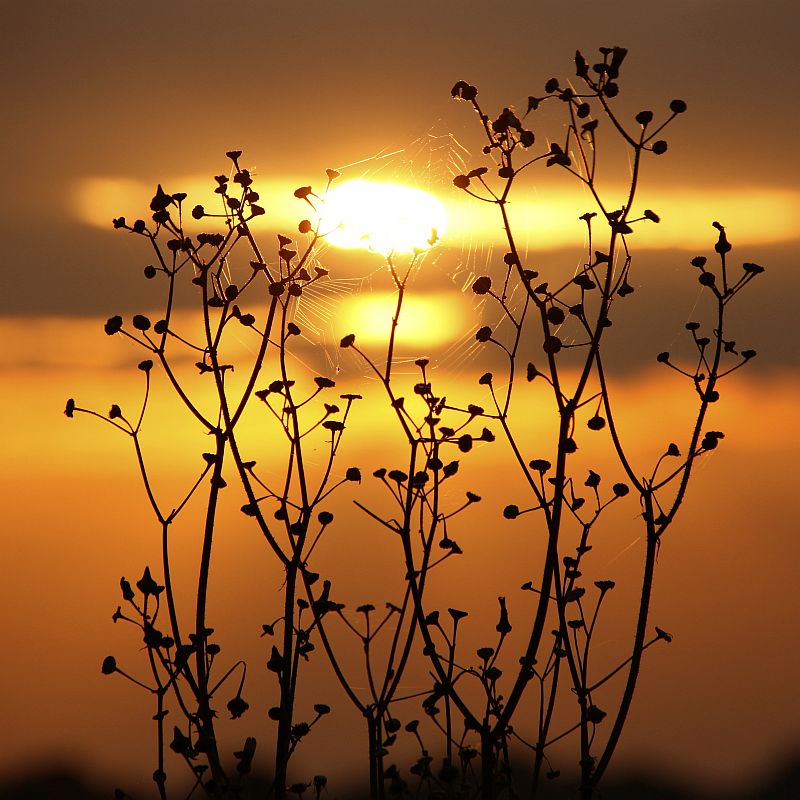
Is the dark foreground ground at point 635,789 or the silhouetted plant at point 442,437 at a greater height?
the silhouetted plant at point 442,437

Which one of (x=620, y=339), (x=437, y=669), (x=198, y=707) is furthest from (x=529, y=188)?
(x=198, y=707)

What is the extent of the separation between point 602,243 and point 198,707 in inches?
46.0

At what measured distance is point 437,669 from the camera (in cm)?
181

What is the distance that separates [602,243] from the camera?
1.93 meters

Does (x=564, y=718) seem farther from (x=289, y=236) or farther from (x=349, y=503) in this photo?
(x=289, y=236)

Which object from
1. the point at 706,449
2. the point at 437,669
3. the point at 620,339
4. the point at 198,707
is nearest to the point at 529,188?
the point at 620,339

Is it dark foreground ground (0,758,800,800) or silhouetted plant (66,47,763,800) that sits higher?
silhouetted plant (66,47,763,800)

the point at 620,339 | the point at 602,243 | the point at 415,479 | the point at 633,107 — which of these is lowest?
the point at 415,479

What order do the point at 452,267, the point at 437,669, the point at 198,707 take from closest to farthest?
the point at 437,669 → the point at 198,707 → the point at 452,267

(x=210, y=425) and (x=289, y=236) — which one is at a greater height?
(x=289, y=236)

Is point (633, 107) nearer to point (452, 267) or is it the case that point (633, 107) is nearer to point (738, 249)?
point (738, 249)

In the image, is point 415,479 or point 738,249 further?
point 738,249

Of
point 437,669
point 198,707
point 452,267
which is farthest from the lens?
point 452,267

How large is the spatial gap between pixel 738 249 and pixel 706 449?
48cm
